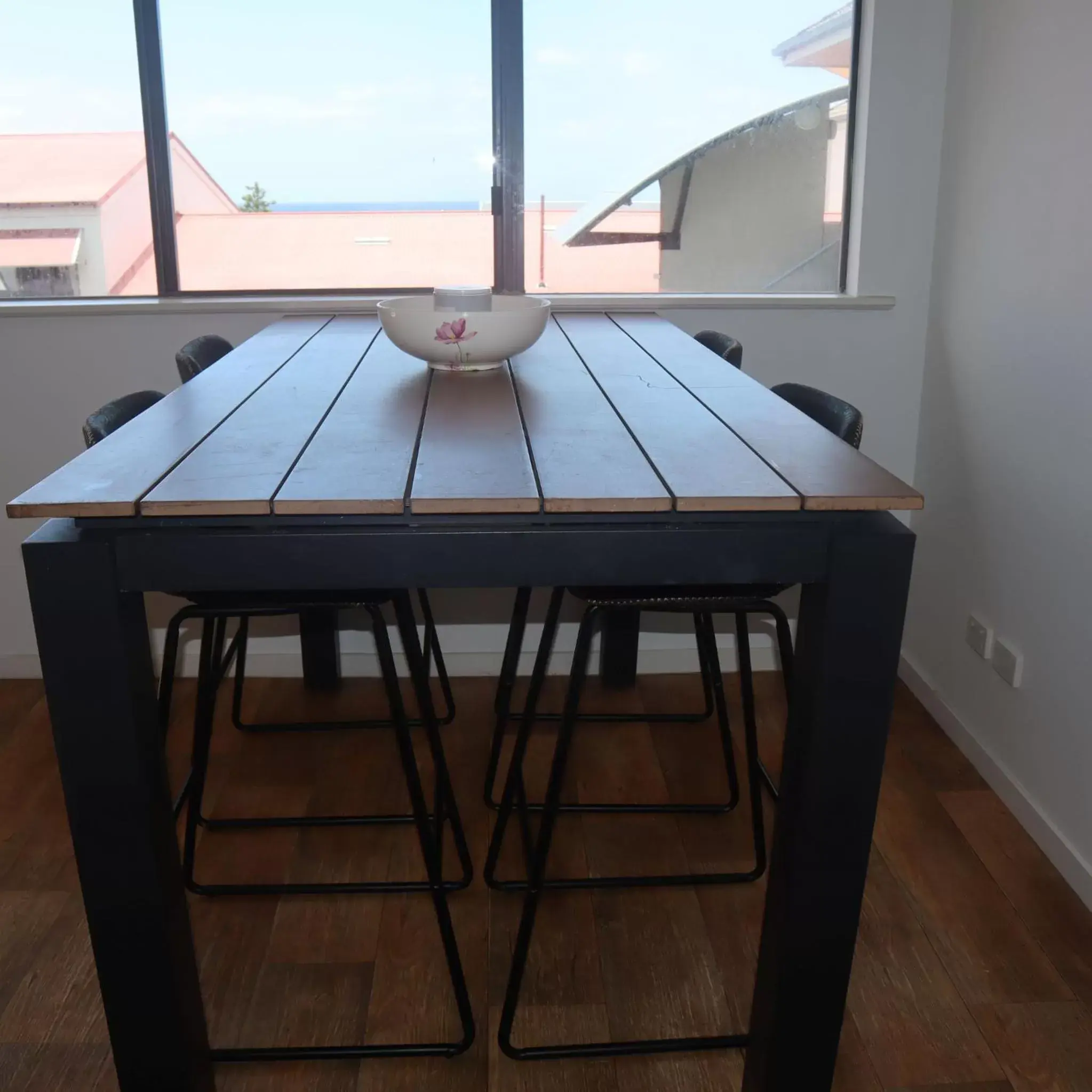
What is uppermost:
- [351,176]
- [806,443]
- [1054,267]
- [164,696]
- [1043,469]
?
[351,176]

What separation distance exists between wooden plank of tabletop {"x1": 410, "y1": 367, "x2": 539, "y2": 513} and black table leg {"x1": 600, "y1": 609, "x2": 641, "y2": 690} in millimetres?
1083

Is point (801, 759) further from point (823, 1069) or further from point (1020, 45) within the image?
point (1020, 45)

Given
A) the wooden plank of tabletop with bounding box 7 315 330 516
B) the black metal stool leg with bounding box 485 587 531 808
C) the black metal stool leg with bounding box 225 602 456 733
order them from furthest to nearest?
the black metal stool leg with bounding box 225 602 456 733 < the black metal stool leg with bounding box 485 587 531 808 < the wooden plank of tabletop with bounding box 7 315 330 516

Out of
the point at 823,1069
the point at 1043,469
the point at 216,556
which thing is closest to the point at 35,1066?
the point at 216,556

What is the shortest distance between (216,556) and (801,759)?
0.77m

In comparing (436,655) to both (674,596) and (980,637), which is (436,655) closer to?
(674,596)

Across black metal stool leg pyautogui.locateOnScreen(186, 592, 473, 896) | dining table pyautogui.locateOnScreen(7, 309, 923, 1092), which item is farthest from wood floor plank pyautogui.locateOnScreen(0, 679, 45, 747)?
dining table pyautogui.locateOnScreen(7, 309, 923, 1092)

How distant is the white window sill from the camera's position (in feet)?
8.96

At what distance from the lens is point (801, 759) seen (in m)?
1.40

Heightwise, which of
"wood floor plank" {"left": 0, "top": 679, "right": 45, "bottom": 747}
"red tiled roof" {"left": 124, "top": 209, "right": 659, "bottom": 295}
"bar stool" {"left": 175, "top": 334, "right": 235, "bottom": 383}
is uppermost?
"red tiled roof" {"left": 124, "top": 209, "right": 659, "bottom": 295}

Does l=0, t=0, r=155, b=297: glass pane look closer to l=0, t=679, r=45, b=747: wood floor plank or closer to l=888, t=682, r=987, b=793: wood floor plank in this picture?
l=0, t=679, r=45, b=747: wood floor plank

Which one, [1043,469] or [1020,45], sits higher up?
[1020,45]

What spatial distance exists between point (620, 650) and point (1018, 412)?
1.15m

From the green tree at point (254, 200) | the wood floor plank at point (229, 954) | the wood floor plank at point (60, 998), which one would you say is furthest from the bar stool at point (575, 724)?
the green tree at point (254, 200)
